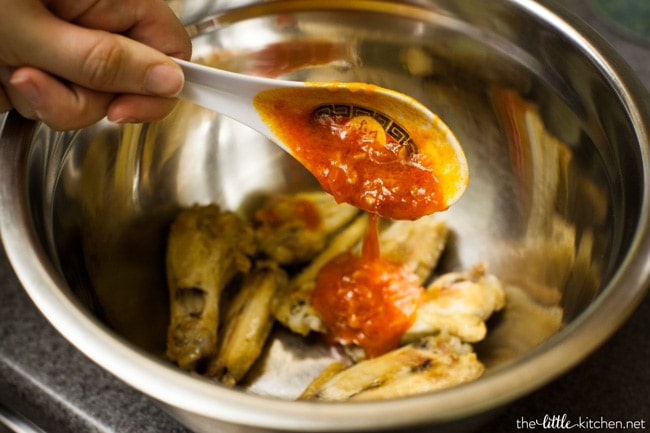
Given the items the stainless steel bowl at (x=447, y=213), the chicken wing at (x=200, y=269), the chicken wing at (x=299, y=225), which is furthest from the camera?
the chicken wing at (x=299, y=225)

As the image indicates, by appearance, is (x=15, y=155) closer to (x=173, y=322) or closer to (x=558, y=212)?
(x=173, y=322)

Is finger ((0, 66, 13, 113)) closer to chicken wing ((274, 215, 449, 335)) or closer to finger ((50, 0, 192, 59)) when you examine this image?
finger ((50, 0, 192, 59))

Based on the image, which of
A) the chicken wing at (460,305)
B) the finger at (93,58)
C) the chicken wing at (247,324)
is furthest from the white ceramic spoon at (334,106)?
the chicken wing at (247,324)

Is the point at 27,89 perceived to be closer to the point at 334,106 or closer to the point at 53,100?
the point at 53,100

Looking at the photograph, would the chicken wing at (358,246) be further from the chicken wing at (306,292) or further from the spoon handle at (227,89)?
the spoon handle at (227,89)

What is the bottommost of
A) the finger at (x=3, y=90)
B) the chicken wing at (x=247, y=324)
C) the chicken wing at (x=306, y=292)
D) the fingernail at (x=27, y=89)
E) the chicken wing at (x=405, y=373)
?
the chicken wing at (x=247, y=324)

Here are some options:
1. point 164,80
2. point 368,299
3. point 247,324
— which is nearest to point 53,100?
point 164,80

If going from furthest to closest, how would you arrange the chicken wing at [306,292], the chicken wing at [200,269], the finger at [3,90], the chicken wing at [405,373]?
the chicken wing at [306,292]
the chicken wing at [200,269]
the chicken wing at [405,373]
the finger at [3,90]

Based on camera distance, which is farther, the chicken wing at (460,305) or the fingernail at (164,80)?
the chicken wing at (460,305)

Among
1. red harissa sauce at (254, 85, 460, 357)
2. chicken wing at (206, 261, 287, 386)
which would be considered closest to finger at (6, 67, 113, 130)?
red harissa sauce at (254, 85, 460, 357)
